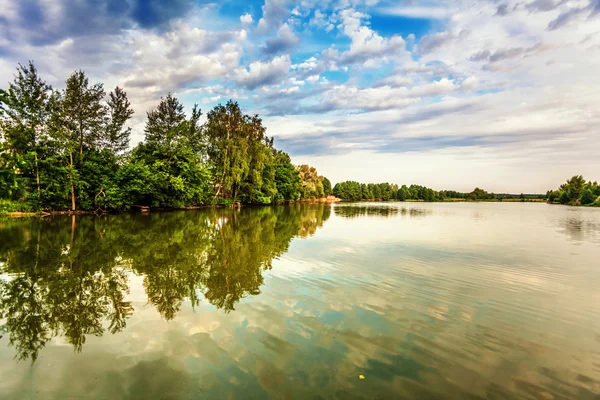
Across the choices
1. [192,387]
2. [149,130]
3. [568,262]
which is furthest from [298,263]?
[149,130]

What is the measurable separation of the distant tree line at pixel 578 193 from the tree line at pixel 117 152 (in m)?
96.2

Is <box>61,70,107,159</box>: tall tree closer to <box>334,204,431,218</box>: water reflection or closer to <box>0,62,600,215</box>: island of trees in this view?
<box>0,62,600,215</box>: island of trees

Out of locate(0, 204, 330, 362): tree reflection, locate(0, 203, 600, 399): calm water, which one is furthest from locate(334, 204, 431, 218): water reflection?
locate(0, 203, 600, 399): calm water

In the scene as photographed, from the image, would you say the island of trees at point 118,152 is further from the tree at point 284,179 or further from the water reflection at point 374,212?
the water reflection at point 374,212

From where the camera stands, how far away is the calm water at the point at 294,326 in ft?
14.3

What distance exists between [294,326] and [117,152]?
37852 millimetres

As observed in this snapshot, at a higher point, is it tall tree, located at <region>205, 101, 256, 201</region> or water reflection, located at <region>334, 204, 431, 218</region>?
tall tree, located at <region>205, 101, 256, 201</region>

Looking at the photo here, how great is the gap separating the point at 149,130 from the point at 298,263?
125 ft

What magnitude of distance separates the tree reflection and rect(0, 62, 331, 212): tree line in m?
8.18

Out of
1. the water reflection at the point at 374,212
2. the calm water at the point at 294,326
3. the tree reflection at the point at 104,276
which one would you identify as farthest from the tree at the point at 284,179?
the calm water at the point at 294,326

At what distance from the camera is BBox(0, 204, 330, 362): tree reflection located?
20.7ft

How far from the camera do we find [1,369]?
4691mm

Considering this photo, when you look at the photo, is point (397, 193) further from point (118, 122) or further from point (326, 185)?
point (118, 122)

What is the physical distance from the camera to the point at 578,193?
96375mm
